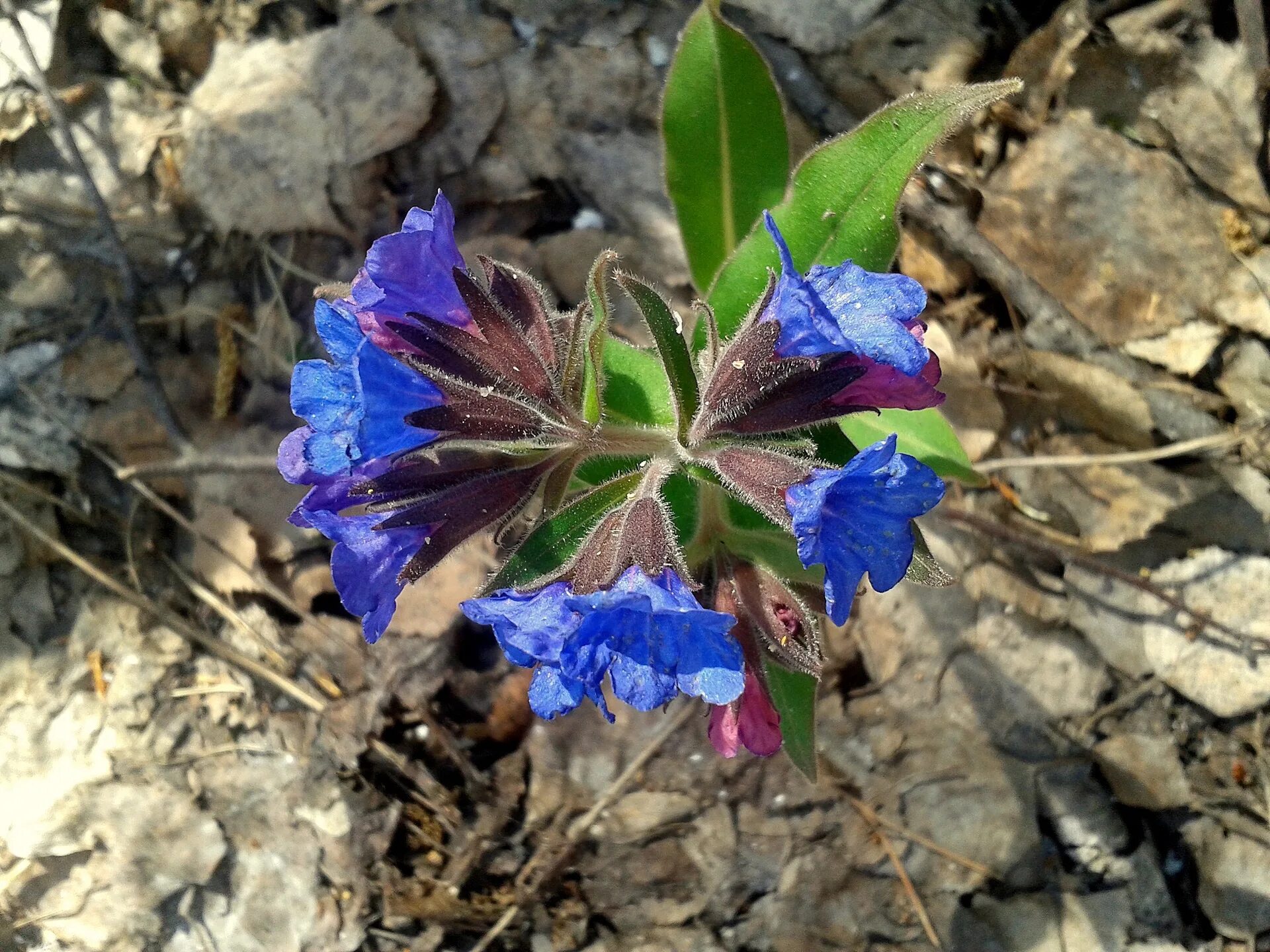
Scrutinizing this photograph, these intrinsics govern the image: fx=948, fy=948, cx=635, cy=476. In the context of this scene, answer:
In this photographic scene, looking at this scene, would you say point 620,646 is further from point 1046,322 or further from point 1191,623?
point 1191,623

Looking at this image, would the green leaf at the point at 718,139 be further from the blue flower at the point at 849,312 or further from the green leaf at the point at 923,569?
the green leaf at the point at 923,569

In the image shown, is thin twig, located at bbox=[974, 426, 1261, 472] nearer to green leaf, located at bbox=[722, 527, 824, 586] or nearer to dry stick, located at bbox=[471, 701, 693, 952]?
green leaf, located at bbox=[722, 527, 824, 586]

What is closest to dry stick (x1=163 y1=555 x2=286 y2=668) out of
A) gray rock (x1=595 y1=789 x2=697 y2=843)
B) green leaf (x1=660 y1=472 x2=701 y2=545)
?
gray rock (x1=595 y1=789 x2=697 y2=843)

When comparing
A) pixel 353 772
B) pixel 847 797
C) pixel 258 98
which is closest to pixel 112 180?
pixel 258 98

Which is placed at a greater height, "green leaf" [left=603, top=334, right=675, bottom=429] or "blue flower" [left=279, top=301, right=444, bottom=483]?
"blue flower" [left=279, top=301, right=444, bottom=483]

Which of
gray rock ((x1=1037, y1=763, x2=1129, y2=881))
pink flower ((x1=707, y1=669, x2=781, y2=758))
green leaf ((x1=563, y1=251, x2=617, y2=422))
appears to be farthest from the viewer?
gray rock ((x1=1037, y1=763, x2=1129, y2=881))
